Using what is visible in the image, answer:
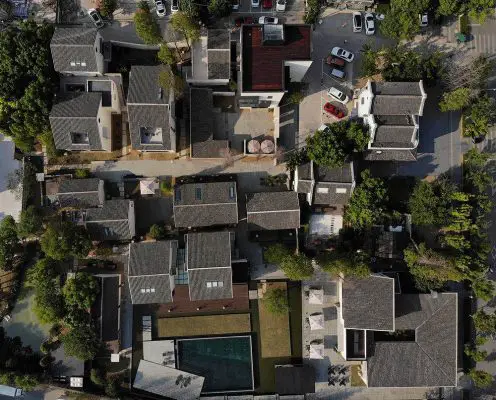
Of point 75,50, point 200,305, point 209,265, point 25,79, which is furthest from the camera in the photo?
point 200,305

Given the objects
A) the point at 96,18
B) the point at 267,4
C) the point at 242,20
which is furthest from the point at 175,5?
the point at 267,4

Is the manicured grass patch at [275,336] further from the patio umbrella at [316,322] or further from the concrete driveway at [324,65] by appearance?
the concrete driveway at [324,65]

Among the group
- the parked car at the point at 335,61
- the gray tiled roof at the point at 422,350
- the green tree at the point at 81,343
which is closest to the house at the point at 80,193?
the green tree at the point at 81,343

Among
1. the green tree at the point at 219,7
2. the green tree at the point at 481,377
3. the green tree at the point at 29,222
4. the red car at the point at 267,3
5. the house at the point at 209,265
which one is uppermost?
the red car at the point at 267,3

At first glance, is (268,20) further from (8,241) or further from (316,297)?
(8,241)

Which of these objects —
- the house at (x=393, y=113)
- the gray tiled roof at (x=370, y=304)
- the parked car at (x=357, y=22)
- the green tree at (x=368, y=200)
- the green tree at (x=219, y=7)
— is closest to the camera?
the house at (x=393, y=113)
